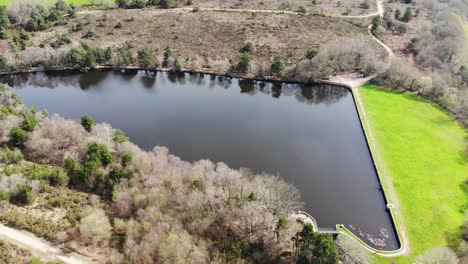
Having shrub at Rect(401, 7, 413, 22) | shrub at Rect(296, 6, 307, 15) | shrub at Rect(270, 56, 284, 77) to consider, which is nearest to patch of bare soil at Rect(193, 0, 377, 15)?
shrub at Rect(296, 6, 307, 15)

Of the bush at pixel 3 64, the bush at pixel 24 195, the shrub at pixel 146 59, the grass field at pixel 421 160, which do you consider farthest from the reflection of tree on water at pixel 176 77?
the bush at pixel 24 195

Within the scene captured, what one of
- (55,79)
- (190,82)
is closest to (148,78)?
(190,82)

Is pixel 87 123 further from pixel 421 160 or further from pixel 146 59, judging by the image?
pixel 421 160

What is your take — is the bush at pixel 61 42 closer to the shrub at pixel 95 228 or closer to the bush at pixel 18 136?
the bush at pixel 18 136

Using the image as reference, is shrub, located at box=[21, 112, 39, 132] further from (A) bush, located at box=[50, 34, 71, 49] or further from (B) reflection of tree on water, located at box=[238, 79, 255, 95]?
(A) bush, located at box=[50, 34, 71, 49]

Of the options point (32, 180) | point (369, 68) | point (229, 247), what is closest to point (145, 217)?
point (229, 247)

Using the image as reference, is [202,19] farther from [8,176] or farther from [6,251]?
[6,251]

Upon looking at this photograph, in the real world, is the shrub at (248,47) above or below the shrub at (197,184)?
above

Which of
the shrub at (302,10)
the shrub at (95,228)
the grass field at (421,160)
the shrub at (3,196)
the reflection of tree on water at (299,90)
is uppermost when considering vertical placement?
the shrub at (302,10)

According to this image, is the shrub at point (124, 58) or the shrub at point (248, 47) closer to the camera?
the shrub at point (124, 58)
